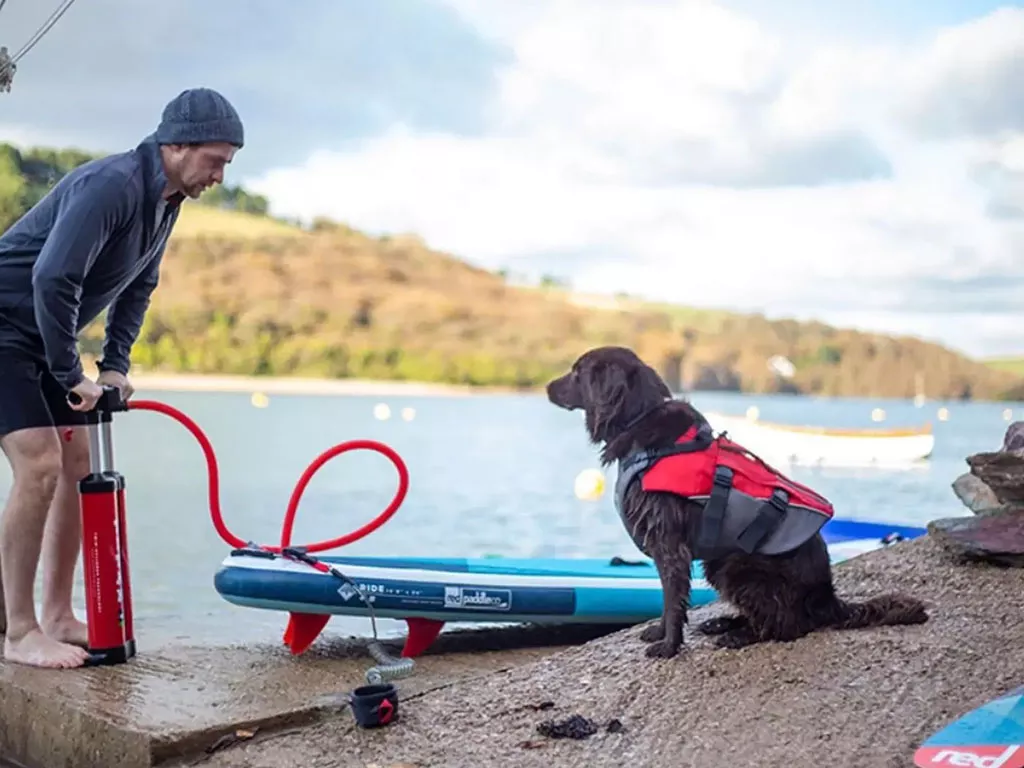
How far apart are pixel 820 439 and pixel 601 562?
13.6m

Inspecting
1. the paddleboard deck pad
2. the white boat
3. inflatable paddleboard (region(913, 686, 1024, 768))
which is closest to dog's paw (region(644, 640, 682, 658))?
the paddleboard deck pad

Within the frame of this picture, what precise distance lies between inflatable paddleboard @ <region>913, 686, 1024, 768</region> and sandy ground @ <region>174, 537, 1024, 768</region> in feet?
0.16

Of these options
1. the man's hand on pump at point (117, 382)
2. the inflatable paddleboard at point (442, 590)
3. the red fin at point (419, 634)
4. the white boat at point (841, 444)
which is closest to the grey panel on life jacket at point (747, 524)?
the inflatable paddleboard at point (442, 590)

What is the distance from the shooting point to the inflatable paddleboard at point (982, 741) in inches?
77.0

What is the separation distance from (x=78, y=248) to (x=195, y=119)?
422 millimetres

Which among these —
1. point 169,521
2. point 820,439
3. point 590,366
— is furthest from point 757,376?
point 590,366

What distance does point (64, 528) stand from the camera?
3.08 m

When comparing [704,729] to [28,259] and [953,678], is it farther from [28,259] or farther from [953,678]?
[28,259]

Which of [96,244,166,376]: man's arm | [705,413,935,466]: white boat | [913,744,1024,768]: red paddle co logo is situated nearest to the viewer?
[913,744,1024,768]: red paddle co logo

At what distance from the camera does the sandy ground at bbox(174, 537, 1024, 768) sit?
2172mm

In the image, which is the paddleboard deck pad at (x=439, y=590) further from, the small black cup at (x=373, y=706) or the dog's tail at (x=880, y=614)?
the small black cup at (x=373, y=706)

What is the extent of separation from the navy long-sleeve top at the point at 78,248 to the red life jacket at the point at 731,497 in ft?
4.45

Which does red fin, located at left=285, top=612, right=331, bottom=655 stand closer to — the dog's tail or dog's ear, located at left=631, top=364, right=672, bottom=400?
dog's ear, located at left=631, top=364, right=672, bottom=400

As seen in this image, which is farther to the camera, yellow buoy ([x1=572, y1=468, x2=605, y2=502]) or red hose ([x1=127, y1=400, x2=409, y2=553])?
yellow buoy ([x1=572, y1=468, x2=605, y2=502])
